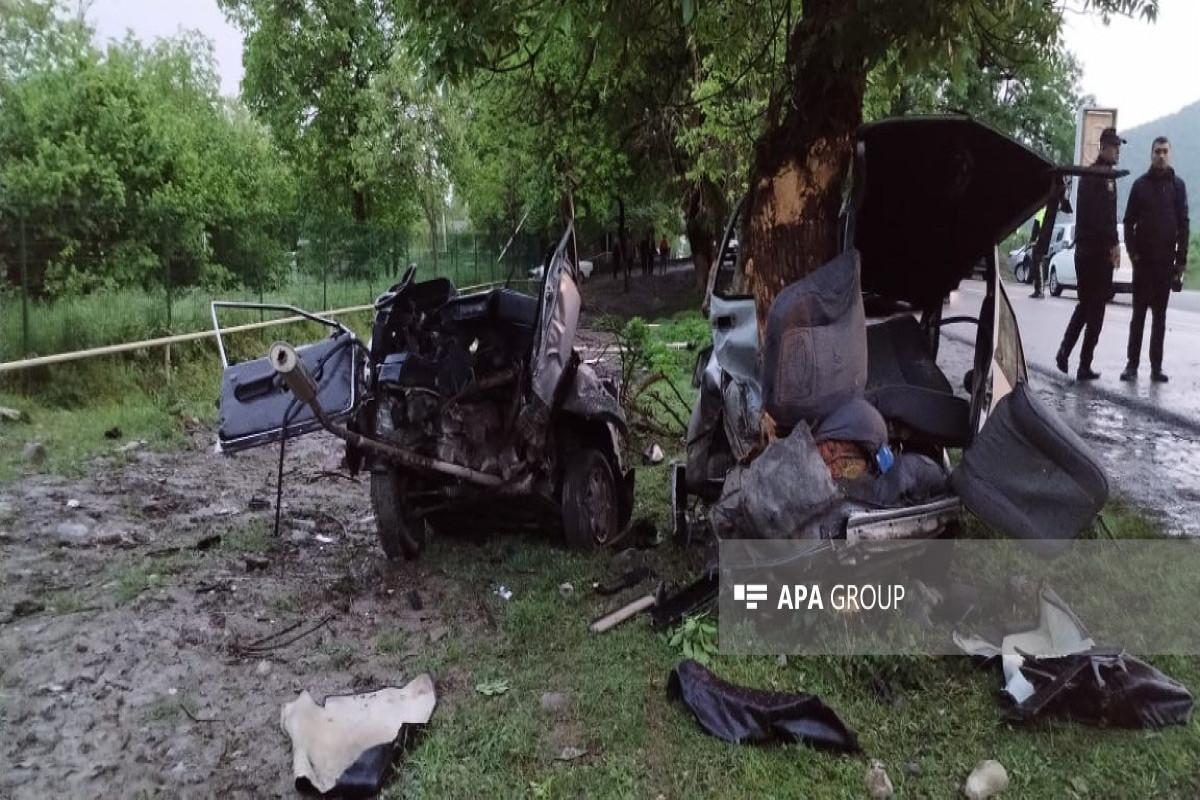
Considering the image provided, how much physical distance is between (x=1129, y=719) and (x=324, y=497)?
17.8ft

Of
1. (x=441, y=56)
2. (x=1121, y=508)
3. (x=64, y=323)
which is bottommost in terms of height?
(x=1121, y=508)

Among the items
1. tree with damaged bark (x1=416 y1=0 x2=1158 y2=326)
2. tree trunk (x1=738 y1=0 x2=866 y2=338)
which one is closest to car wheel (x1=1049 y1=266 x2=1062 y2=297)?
tree with damaged bark (x1=416 y1=0 x2=1158 y2=326)

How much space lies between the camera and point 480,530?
18.8ft

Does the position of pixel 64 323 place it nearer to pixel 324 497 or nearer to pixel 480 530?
pixel 324 497

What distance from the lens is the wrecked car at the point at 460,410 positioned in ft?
14.9

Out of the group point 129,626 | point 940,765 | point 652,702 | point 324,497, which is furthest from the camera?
point 324,497

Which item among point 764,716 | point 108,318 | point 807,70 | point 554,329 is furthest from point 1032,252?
point 108,318

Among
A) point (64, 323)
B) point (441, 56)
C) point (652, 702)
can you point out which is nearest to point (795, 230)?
point (441, 56)

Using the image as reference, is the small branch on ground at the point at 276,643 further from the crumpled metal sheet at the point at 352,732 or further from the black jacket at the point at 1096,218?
the black jacket at the point at 1096,218

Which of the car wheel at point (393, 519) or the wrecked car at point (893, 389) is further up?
the wrecked car at point (893, 389)

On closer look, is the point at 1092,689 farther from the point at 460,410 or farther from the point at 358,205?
the point at 358,205

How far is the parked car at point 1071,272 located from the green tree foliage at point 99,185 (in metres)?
9.46

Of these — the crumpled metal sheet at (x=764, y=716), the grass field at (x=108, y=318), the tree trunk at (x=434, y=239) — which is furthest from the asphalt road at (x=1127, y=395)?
the tree trunk at (x=434, y=239)

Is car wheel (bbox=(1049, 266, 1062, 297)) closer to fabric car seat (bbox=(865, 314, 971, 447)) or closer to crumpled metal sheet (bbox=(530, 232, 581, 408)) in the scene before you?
fabric car seat (bbox=(865, 314, 971, 447))
